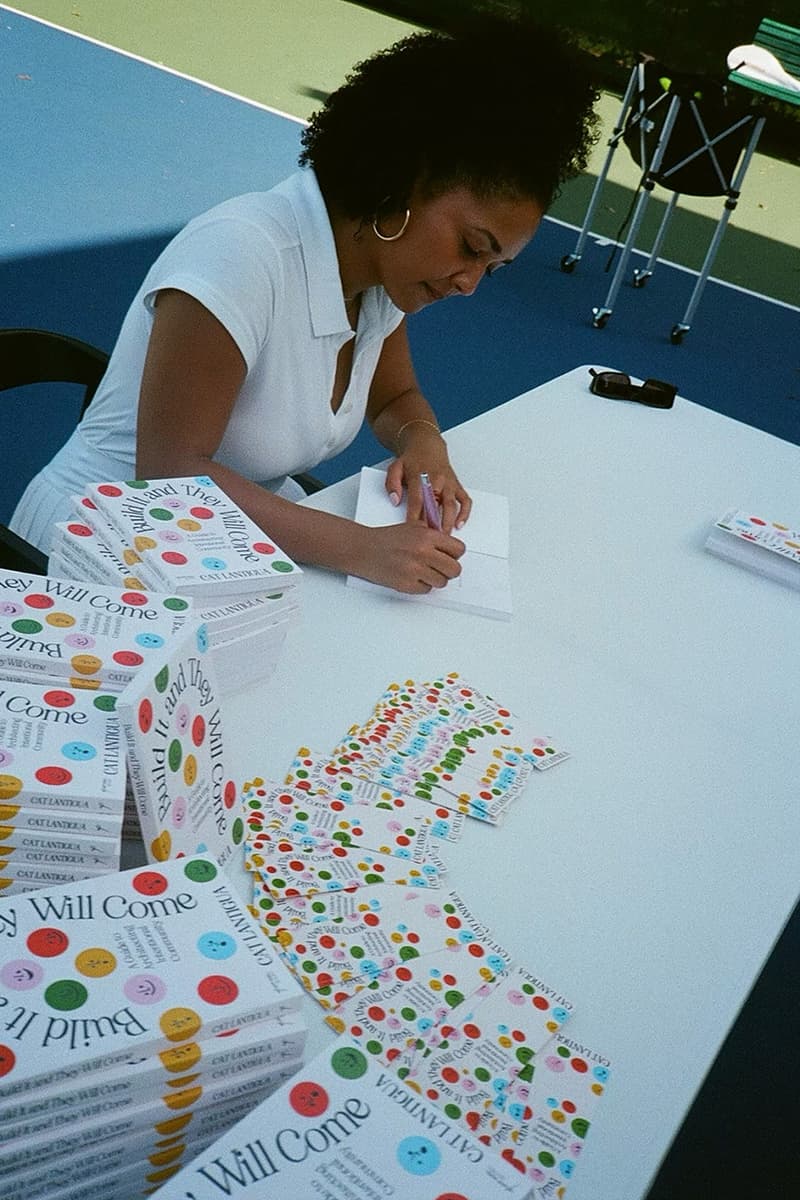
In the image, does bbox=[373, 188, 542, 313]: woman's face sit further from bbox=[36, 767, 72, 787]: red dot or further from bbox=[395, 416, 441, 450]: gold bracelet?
bbox=[36, 767, 72, 787]: red dot

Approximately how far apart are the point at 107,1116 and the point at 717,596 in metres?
1.49

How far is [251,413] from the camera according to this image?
6.47ft

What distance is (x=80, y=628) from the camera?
3.79ft

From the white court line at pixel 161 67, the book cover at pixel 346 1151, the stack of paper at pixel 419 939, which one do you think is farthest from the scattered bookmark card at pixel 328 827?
the white court line at pixel 161 67

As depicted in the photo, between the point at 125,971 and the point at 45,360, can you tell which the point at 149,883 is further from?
the point at 45,360

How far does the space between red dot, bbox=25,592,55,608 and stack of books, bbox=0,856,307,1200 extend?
34 centimetres

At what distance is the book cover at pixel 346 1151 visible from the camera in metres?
0.78

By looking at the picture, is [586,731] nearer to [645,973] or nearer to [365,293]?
[645,973]

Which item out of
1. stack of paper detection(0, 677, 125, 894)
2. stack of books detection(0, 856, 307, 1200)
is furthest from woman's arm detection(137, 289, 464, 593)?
stack of books detection(0, 856, 307, 1200)

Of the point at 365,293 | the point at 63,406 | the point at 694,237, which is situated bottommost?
the point at 63,406

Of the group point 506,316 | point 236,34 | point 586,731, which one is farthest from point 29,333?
point 236,34

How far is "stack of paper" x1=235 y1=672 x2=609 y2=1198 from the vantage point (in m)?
1.06

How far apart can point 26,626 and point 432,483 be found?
3.31 ft

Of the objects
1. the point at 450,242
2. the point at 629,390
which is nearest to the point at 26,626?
the point at 450,242
